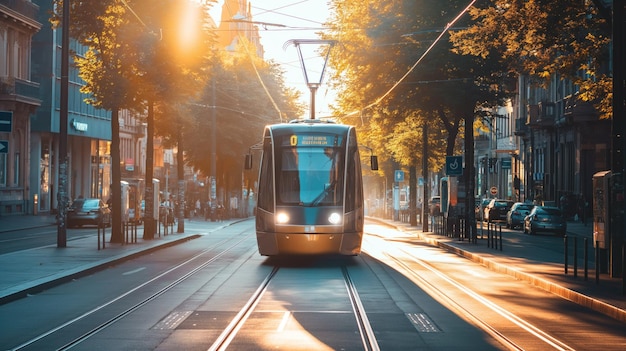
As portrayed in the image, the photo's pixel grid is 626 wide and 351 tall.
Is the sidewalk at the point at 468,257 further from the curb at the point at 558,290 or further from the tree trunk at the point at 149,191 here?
the tree trunk at the point at 149,191

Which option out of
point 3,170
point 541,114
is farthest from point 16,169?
point 541,114

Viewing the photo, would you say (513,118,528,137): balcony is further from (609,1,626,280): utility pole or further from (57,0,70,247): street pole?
(609,1,626,280): utility pole

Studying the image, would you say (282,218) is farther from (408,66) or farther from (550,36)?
(408,66)

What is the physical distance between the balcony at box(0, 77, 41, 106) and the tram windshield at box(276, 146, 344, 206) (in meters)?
33.8

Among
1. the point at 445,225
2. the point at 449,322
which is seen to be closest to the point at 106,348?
the point at 449,322

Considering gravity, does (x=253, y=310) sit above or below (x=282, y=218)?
below

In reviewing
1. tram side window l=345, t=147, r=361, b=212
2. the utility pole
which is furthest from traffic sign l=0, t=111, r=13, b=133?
the utility pole

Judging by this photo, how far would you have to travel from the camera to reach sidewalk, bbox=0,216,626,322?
60.4ft

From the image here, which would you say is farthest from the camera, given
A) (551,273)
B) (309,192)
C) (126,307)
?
(309,192)

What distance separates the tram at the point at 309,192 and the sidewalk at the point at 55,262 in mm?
4308

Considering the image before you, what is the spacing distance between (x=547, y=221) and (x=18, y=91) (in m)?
29.6

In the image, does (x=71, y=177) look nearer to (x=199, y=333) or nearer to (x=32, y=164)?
(x=32, y=164)

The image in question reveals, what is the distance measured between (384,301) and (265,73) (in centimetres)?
7910

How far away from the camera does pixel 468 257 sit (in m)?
32.1
